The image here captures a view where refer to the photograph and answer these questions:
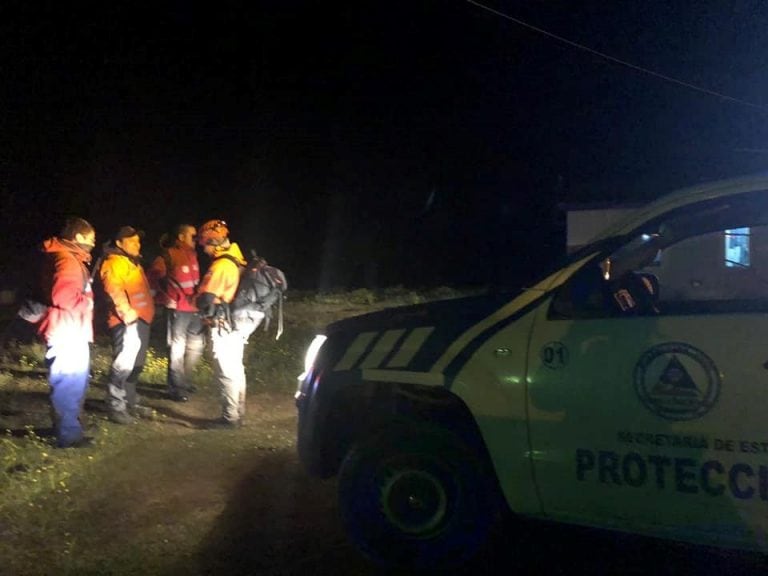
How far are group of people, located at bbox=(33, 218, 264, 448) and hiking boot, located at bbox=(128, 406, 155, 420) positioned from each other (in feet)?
0.03

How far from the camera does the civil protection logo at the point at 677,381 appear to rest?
3.81 meters

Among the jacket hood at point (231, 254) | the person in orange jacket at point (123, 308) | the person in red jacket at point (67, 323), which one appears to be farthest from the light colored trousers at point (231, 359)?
the person in red jacket at point (67, 323)

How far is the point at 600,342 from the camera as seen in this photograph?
4.02 m

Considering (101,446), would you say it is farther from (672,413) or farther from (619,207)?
(619,207)

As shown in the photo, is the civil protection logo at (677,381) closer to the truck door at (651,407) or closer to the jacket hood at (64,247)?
the truck door at (651,407)

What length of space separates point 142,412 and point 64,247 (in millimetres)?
2014

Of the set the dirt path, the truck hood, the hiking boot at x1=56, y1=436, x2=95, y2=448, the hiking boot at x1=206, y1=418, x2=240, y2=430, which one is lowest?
the dirt path

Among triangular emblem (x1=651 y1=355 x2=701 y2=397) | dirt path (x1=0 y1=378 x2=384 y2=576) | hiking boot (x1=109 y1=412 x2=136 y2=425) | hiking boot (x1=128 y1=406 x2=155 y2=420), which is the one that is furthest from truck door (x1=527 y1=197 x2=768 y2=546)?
hiking boot (x1=128 y1=406 x2=155 y2=420)

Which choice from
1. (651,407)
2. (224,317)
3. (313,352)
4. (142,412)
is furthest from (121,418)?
(651,407)

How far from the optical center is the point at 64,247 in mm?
6699

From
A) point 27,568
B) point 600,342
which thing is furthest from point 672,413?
point 27,568

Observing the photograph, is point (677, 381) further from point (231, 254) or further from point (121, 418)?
point (121, 418)

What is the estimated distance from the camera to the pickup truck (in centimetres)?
382

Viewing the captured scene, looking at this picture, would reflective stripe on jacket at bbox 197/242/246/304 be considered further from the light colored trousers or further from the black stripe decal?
the black stripe decal
